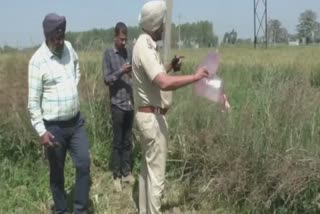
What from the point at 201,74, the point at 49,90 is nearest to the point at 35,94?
the point at 49,90

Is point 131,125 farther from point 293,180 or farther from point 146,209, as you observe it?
point 293,180

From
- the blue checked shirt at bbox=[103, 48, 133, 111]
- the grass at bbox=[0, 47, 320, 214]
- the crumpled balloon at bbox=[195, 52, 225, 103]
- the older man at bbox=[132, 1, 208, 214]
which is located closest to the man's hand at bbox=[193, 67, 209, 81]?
the older man at bbox=[132, 1, 208, 214]

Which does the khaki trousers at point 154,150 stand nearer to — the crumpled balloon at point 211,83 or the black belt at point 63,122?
the crumpled balloon at point 211,83

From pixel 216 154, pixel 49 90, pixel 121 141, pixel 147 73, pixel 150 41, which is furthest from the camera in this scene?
pixel 121 141

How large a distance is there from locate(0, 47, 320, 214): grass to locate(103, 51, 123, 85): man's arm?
806mm

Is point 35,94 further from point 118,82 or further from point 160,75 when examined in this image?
point 118,82

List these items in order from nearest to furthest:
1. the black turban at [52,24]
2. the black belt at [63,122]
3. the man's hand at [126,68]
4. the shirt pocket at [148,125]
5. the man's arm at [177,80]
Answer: the man's arm at [177,80] → the shirt pocket at [148,125] → the black turban at [52,24] → the black belt at [63,122] → the man's hand at [126,68]

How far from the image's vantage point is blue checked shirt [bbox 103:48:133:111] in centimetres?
617

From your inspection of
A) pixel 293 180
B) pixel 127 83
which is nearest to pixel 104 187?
pixel 127 83

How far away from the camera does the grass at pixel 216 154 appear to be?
4.96 m

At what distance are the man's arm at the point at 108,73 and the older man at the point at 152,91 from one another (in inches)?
43.4

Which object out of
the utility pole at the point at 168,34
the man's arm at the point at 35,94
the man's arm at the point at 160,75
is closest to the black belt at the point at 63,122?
the man's arm at the point at 35,94

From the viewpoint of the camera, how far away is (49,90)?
4984mm

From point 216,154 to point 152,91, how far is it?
3.63 ft
